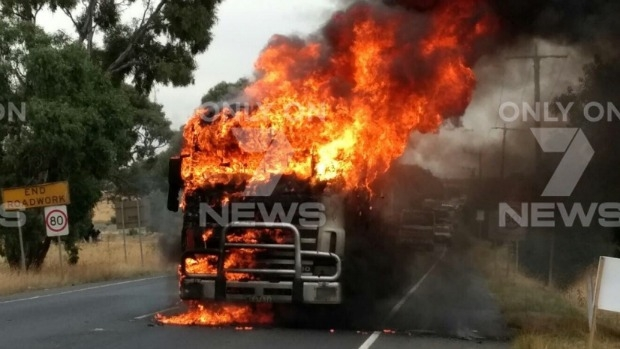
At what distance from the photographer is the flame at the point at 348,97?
13.8 m

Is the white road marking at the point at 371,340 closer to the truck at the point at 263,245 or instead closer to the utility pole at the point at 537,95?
the truck at the point at 263,245

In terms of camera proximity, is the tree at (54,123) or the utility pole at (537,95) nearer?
the utility pole at (537,95)

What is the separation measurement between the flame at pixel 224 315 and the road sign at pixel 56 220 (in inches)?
551

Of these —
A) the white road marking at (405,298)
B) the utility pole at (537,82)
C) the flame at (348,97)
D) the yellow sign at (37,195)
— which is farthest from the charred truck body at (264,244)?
the yellow sign at (37,195)

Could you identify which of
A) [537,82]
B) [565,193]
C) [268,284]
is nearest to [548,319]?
[268,284]

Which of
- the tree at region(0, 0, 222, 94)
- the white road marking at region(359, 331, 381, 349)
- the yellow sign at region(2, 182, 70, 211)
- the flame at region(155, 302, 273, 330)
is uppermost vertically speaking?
the tree at region(0, 0, 222, 94)

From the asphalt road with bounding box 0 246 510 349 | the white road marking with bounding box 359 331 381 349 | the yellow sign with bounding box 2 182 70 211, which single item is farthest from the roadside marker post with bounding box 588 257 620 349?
the yellow sign with bounding box 2 182 70 211

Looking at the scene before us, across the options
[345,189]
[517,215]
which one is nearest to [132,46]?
[517,215]

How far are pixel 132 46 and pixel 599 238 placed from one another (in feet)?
61.2

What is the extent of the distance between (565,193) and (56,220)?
48.9ft

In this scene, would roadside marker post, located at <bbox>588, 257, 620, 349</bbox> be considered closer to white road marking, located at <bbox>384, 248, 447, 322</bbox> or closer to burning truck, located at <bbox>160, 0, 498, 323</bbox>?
burning truck, located at <bbox>160, 0, 498, 323</bbox>

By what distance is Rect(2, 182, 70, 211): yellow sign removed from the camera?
2805 centimetres

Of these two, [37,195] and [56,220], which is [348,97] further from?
[37,195]

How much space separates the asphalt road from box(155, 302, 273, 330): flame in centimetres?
54
